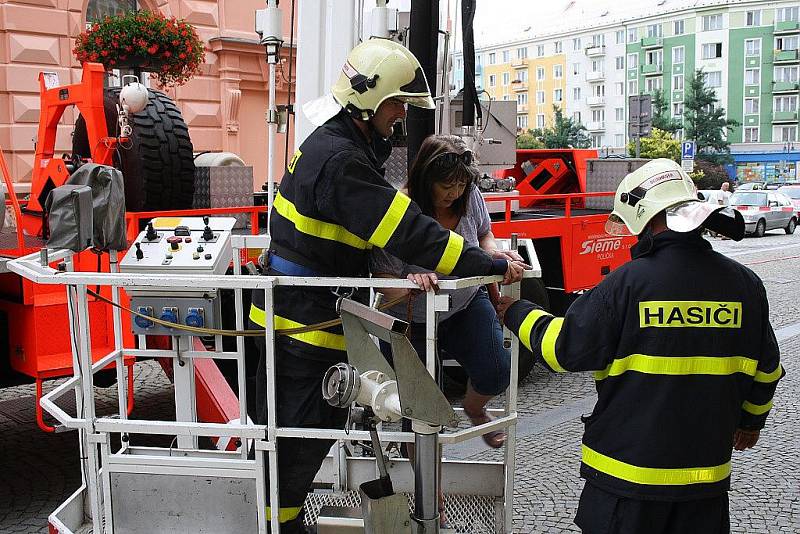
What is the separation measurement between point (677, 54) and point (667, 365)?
228 ft

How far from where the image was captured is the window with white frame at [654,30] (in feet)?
225

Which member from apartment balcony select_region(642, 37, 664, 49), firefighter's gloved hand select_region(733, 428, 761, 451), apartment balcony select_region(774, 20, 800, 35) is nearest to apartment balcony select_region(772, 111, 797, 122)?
apartment balcony select_region(774, 20, 800, 35)

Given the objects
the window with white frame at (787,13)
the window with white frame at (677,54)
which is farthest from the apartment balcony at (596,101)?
the window with white frame at (787,13)

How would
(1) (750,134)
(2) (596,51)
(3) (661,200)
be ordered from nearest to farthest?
(3) (661,200), (1) (750,134), (2) (596,51)

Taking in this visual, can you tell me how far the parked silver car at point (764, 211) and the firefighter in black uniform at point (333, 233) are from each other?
23405 mm

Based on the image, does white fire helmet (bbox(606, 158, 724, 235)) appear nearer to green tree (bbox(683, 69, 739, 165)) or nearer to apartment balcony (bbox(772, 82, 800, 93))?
green tree (bbox(683, 69, 739, 165))

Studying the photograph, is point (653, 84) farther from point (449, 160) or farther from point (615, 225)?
point (615, 225)

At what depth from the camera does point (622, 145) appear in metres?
71.1

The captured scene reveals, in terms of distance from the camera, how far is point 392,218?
Result: 3.01 metres

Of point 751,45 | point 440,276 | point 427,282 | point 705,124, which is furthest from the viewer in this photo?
point 751,45

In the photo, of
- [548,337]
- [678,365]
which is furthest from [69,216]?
[678,365]

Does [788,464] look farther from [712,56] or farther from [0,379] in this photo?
[712,56]

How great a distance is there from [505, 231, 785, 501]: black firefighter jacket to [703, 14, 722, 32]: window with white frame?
224ft

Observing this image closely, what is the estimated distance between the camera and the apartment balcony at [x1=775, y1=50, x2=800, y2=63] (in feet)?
206
